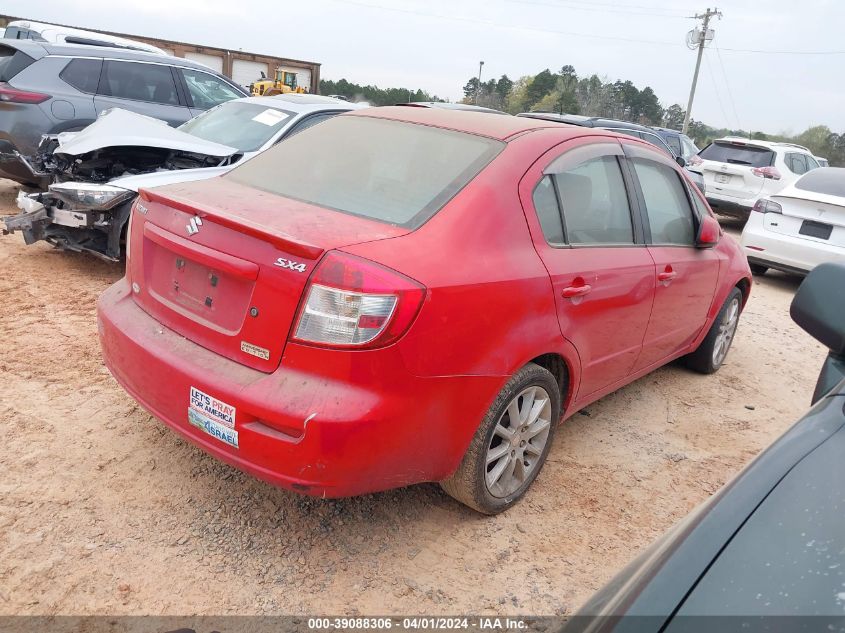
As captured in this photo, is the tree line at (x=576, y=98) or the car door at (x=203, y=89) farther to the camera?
the tree line at (x=576, y=98)

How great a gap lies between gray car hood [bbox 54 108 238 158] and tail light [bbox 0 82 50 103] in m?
1.02

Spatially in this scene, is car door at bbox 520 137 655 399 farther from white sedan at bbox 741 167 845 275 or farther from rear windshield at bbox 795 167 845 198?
rear windshield at bbox 795 167 845 198

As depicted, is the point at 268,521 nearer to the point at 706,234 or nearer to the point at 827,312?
the point at 827,312

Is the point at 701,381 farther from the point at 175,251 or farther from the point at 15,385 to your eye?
the point at 15,385

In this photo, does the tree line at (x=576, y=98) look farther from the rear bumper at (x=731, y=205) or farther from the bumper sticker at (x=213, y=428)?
the bumper sticker at (x=213, y=428)

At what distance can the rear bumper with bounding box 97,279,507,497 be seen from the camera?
2.15 metres

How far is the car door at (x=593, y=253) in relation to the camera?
2838 millimetres

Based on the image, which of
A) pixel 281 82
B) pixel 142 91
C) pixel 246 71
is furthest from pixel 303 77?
pixel 142 91

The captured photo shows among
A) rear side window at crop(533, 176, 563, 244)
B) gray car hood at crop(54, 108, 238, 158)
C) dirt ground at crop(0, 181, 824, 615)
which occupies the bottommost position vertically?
dirt ground at crop(0, 181, 824, 615)

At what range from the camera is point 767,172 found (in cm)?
1122

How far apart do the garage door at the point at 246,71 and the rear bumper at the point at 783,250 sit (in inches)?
1026

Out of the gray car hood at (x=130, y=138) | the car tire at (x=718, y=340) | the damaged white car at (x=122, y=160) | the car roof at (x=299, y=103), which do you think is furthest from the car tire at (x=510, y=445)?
the car roof at (x=299, y=103)

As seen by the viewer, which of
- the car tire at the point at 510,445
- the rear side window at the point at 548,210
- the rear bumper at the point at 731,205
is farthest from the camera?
the rear bumper at the point at 731,205

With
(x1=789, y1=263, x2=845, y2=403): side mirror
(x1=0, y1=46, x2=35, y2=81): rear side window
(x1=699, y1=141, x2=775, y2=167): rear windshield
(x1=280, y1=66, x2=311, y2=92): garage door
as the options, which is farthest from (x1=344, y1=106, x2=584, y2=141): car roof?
(x1=280, y1=66, x2=311, y2=92): garage door
